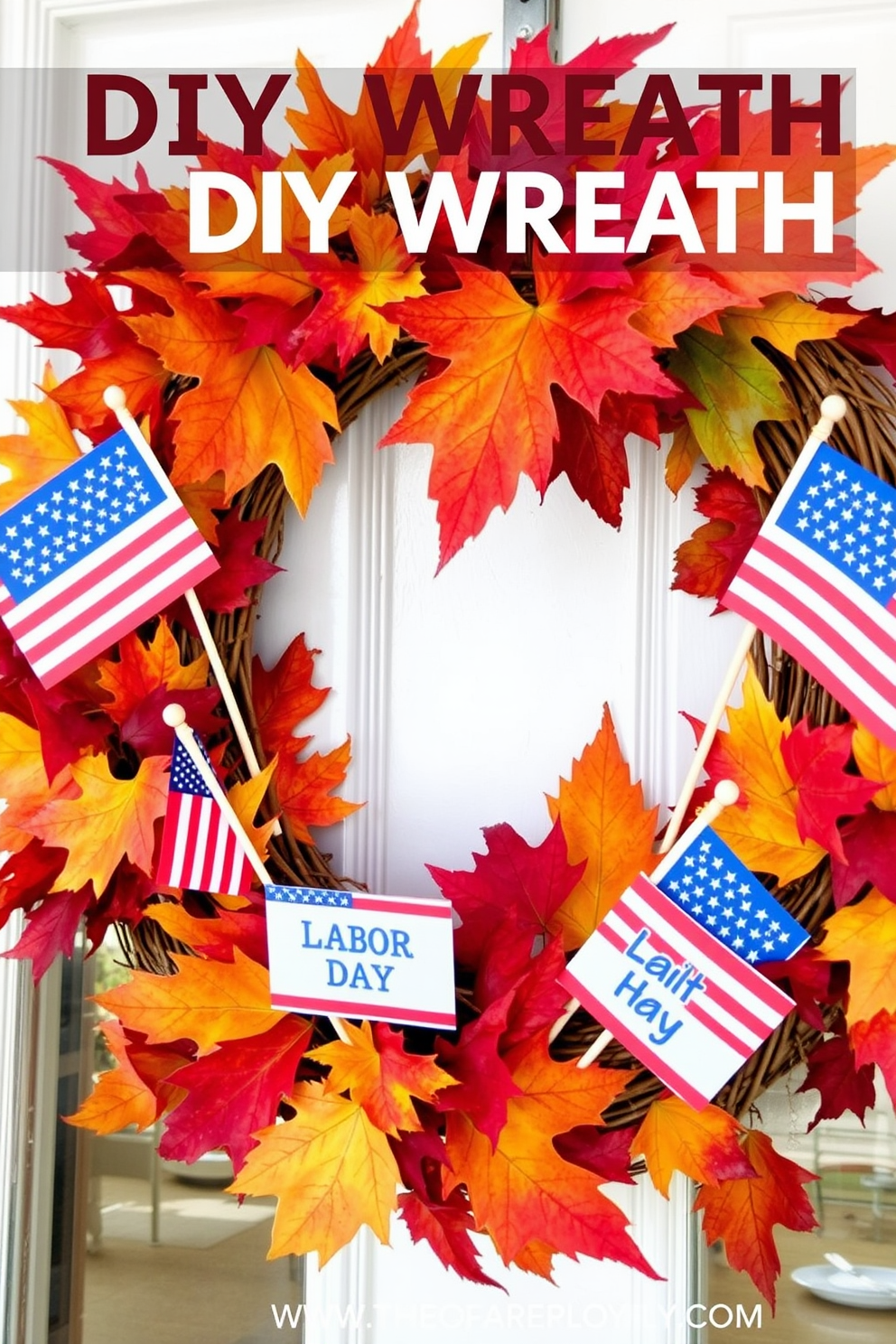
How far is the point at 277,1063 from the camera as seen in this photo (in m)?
0.94

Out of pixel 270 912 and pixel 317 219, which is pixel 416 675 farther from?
pixel 317 219

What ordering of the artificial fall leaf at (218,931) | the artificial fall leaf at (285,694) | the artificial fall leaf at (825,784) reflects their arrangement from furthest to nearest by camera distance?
the artificial fall leaf at (285,694) → the artificial fall leaf at (218,931) → the artificial fall leaf at (825,784)

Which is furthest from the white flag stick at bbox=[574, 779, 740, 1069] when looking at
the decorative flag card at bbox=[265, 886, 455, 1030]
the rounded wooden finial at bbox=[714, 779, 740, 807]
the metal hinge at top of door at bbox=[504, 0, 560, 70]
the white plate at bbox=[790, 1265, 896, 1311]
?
the metal hinge at top of door at bbox=[504, 0, 560, 70]

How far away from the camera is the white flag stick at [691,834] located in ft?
2.90

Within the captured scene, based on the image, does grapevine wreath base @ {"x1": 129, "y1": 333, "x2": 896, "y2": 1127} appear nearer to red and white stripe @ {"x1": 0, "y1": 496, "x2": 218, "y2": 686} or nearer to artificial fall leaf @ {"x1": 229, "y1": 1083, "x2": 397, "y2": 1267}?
artificial fall leaf @ {"x1": 229, "y1": 1083, "x2": 397, "y2": 1267}

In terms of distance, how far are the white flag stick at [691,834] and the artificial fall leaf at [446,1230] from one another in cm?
14

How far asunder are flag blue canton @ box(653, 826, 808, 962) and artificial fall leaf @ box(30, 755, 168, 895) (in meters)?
0.38

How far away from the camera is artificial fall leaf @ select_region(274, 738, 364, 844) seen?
104cm

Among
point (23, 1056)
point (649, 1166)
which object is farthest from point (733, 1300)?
point (23, 1056)

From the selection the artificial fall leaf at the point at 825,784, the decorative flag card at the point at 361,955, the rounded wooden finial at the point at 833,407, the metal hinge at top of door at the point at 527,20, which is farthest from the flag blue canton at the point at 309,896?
the metal hinge at top of door at the point at 527,20

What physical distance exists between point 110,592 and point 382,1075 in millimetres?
415

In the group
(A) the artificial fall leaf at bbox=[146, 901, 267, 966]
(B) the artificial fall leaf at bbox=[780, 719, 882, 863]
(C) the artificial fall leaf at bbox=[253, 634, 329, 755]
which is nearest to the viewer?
(B) the artificial fall leaf at bbox=[780, 719, 882, 863]

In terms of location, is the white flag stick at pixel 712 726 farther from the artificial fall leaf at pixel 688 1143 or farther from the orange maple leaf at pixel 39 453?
the orange maple leaf at pixel 39 453

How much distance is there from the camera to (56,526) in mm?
997
